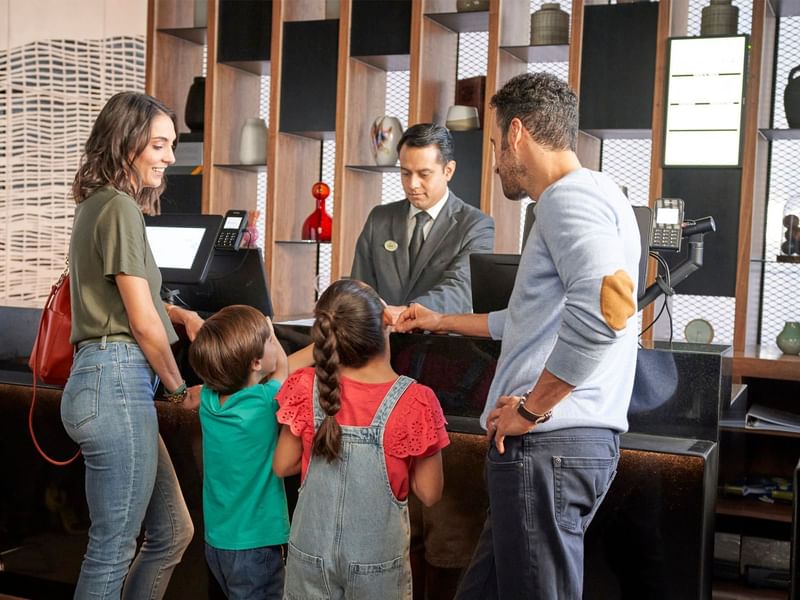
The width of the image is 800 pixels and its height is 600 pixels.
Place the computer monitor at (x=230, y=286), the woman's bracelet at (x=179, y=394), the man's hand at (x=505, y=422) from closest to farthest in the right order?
the man's hand at (x=505, y=422)
the woman's bracelet at (x=179, y=394)
the computer monitor at (x=230, y=286)

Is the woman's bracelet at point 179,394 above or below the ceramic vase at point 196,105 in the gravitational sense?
below

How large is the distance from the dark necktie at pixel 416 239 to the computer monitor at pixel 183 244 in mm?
755

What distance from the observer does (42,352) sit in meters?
2.11

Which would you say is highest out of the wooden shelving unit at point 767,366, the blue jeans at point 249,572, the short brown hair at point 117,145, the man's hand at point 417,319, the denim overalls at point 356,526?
the short brown hair at point 117,145

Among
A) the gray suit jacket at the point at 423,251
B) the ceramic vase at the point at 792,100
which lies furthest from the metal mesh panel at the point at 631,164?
the gray suit jacket at the point at 423,251

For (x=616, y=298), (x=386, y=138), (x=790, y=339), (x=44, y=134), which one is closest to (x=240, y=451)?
(x=616, y=298)

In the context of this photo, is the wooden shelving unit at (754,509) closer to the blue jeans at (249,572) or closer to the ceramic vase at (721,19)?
the blue jeans at (249,572)

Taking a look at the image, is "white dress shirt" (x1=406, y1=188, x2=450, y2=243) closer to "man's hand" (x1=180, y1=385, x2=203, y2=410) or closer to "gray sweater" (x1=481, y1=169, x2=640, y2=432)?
"man's hand" (x1=180, y1=385, x2=203, y2=410)

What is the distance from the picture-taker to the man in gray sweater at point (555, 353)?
57.7 inches

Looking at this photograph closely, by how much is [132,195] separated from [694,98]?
2288mm

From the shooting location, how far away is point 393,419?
1.79 metres

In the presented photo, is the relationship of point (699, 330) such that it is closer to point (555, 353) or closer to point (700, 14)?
point (700, 14)

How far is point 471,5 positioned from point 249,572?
287 centimetres

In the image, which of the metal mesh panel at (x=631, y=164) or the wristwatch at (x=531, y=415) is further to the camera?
the metal mesh panel at (x=631, y=164)
